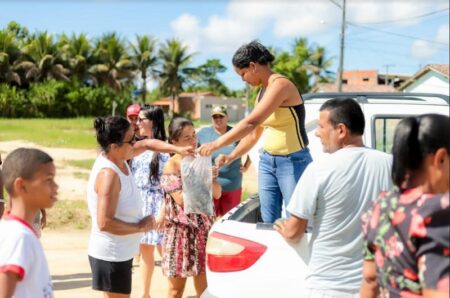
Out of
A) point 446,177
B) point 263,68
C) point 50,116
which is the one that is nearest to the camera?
point 446,177

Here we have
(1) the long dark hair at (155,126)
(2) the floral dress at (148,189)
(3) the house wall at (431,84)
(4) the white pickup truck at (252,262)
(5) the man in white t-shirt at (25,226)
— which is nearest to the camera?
(5) the man in white t-shirt at (25,226)

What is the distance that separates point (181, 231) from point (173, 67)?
56.2m

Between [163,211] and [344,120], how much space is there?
2090 mm

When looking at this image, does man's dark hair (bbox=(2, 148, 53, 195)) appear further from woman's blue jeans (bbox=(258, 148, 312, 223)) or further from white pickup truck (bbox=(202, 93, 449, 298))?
woman's blue jeans (bbox=(258, 148, 312, 223))

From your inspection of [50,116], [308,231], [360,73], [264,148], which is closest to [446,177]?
[308,231]

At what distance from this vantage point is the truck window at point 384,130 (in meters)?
3.84

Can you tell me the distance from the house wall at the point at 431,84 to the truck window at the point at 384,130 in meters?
31.3

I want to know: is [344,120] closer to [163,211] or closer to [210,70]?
[163,211]

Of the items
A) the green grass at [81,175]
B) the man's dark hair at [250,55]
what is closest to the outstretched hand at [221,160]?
the man's dark hair at [250,55]

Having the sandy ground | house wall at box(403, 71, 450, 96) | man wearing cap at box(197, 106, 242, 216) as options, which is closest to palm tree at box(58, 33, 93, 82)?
house wall at box(403, 71, 450, 96)

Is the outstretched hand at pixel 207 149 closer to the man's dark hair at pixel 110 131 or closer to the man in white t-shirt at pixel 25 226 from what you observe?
the man's dark hair at pixel 110 131

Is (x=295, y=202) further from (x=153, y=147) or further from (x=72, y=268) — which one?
(x=72, y=268)

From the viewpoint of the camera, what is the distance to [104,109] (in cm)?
4719

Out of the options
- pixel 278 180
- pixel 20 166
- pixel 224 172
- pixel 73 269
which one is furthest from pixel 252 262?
pixel 73 269
